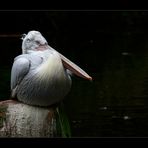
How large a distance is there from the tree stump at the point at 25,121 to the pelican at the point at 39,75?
50 millimetres

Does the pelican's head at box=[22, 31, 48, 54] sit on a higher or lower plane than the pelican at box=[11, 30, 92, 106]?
higher

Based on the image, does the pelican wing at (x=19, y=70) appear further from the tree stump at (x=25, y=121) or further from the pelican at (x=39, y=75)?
the tree stump at (x=25, y=121)

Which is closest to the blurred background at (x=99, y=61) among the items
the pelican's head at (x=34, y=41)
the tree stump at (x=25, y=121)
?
the pelican's head at (x=34, y=41)

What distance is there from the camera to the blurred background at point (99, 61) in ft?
→ 20.9

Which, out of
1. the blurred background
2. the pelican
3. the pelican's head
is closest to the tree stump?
the pelican

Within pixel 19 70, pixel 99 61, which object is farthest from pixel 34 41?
pixel 99 61

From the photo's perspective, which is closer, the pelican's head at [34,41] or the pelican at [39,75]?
the pelican at [39,75]

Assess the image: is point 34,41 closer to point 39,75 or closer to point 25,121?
point 39,75

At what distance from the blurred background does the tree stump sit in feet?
1.99

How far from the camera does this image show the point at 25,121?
11.6ft

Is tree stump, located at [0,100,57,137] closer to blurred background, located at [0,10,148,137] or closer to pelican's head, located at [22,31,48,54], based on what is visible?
pelican's head, located at [22,31,48,54]

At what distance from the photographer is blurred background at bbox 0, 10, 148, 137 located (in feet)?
20.9

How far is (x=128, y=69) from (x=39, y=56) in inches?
248

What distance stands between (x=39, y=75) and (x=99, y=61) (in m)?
7.67
